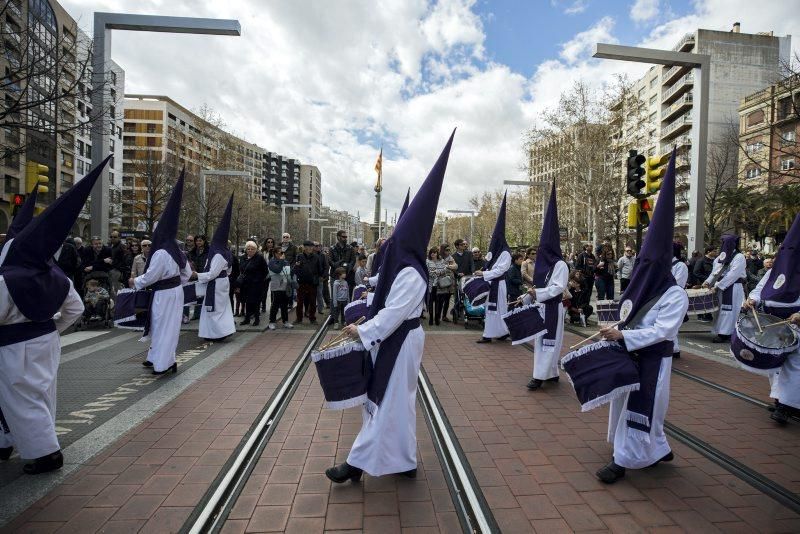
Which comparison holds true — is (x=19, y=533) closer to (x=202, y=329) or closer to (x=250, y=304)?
(x=202, y=329)

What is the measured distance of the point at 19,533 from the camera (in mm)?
3184

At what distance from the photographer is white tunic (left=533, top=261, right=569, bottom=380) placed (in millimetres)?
6656

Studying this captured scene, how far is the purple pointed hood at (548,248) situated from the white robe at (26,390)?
5786mm

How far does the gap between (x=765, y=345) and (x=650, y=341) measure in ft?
8.39

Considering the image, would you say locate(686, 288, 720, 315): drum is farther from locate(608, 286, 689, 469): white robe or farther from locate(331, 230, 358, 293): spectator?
locate(331, 230, 358, 293): spectator

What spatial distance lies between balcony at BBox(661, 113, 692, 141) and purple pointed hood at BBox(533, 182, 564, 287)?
205 feet

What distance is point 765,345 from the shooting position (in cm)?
541

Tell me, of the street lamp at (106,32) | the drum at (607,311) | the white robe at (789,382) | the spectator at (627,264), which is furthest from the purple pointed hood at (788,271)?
the street lamp at (106,32)

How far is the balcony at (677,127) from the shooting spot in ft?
191

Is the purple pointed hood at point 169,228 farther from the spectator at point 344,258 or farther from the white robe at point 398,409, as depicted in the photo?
the spectator at point 344,258

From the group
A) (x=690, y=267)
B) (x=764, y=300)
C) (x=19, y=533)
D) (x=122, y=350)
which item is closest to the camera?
(x=19, y=533)

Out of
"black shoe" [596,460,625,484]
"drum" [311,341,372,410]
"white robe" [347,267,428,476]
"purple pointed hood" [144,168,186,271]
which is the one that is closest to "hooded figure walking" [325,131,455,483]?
"white robe" [347,267,428,476]

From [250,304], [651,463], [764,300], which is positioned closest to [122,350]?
[250,304]

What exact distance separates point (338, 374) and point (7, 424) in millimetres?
2834
